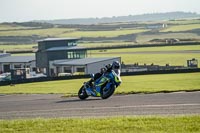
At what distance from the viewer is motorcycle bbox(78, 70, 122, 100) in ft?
72.4

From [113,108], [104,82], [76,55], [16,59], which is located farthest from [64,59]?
[113,108]

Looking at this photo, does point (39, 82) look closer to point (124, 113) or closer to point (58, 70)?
point (58, 70)

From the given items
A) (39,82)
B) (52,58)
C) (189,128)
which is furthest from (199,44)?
(189,128)

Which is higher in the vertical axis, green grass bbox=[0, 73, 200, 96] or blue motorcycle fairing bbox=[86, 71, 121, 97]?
blue motorcycle fairing bbox=[86, 71, 121, 97]

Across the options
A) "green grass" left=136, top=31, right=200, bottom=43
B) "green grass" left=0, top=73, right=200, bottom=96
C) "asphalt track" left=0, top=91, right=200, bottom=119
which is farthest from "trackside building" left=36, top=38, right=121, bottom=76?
"green grass" left=136, top=31, right=200, bottom=43

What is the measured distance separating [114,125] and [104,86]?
29.9 ft

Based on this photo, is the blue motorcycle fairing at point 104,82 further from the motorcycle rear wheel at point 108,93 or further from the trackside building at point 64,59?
the trackside building at point 64,59

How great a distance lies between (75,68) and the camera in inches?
2785

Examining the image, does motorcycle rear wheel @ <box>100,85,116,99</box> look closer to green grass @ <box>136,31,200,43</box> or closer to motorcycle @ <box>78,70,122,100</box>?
motorcycle @ <box>78,70,122,100</box>

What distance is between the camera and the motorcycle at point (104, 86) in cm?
2206

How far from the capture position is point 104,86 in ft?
73.3

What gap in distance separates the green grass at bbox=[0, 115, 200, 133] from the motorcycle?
24.4 ft

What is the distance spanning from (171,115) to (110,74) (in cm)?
722

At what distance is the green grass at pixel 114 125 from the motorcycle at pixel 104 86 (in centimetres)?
743
